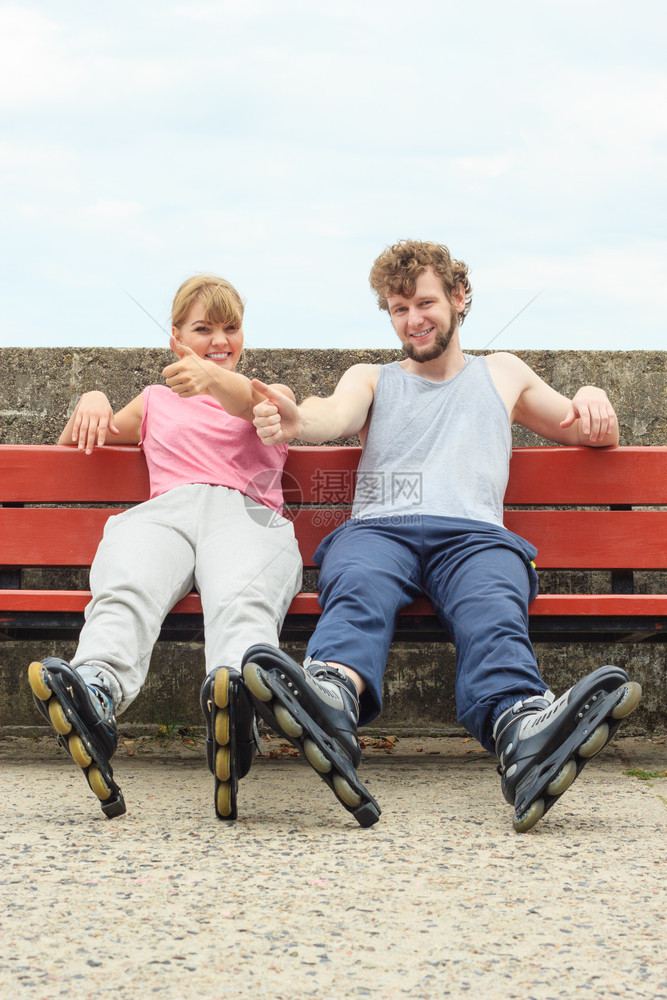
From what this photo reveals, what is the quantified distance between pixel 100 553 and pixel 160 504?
0.91ft

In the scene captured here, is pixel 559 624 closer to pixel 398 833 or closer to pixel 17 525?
pixel 398 833

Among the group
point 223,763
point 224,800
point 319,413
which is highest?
point 319,413

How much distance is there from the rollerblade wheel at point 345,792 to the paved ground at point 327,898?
3.1 inches

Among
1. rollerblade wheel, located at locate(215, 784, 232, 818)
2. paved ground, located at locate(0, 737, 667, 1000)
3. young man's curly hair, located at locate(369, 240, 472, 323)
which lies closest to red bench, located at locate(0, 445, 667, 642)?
young man's curly hair, located at locate(369, 240, 472, 323)

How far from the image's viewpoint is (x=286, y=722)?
1887mm

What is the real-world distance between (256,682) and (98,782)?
464 millimetres

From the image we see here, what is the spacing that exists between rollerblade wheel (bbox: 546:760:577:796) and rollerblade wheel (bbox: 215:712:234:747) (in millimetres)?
688

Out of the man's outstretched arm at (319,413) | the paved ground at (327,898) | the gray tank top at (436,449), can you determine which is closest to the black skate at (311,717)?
the paved ground at (327,898)

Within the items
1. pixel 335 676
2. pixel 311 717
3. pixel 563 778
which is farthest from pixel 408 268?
pixel 563 778

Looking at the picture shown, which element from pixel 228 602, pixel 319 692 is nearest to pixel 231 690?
pixel 319 692

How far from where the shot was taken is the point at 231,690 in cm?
194

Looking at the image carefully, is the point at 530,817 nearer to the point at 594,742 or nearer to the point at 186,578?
the point at 594,742

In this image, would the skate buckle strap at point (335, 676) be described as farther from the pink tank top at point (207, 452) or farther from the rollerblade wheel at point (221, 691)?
the pink tank top at point (207, 452)

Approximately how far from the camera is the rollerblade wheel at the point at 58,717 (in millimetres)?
1946
